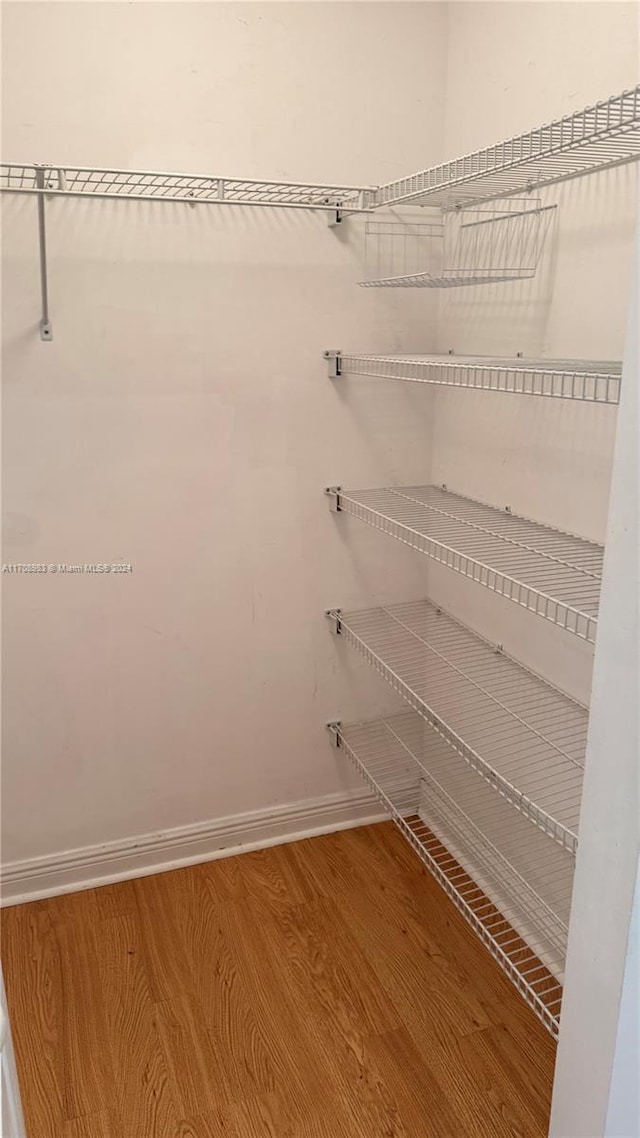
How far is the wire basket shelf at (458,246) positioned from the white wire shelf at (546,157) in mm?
55

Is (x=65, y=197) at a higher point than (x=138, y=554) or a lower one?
higher

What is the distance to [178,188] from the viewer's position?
1880 mm

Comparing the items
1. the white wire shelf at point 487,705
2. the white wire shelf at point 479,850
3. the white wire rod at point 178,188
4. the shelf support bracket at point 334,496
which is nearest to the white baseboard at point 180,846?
the white wire shelf at point 479,850

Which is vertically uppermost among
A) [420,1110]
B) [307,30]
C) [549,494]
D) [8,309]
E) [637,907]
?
[307,30]

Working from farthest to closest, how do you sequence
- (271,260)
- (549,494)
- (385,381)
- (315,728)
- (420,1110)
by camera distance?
(315,728), (385,381), (271,260), (549,494), (420,1110)

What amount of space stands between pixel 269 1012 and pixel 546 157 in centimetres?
182

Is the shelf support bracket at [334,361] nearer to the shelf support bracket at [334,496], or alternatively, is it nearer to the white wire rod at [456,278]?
the white wire rod at [456,278]

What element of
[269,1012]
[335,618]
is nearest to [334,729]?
[335,618]

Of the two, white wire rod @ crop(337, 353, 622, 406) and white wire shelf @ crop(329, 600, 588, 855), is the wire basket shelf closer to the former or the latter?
white wire rod @ crop(337, 353, 622, 406)

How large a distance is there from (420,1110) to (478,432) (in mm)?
1490

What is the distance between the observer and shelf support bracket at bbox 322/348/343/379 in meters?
2.15

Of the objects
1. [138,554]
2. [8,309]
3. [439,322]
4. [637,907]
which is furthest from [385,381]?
[637,907]

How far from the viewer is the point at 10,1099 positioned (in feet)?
3.34

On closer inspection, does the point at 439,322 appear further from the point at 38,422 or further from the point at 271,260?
the point at 38,422
